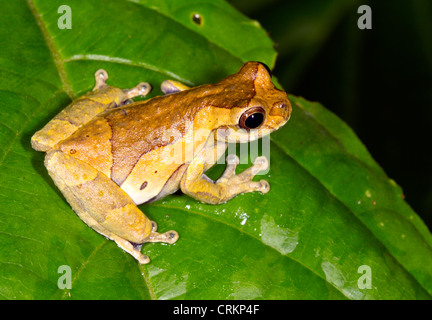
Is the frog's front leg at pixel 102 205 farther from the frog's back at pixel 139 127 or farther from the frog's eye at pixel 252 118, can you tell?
the frog's eye at pixel 252 118

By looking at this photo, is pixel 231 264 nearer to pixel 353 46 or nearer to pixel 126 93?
pixel 126 93

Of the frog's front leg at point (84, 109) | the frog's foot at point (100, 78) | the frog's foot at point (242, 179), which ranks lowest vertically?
the frog's foot at point (242, 179)

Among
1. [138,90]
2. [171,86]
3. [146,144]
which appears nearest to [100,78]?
[138,90]

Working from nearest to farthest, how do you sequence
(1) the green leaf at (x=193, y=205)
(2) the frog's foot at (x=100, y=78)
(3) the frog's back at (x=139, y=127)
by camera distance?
(1) the green leaf at (x=193, y=205) < (3) the frog's back at (x=139, y=127) < (2) the frog's foot at (x=100, y=78)

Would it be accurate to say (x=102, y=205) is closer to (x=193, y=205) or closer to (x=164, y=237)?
(x=164, y=237)

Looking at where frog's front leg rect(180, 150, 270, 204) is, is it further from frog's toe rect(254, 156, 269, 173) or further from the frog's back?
the frog's back

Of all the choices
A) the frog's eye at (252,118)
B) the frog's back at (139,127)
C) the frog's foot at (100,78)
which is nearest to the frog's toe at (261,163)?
the frog's eye at (252,118)
